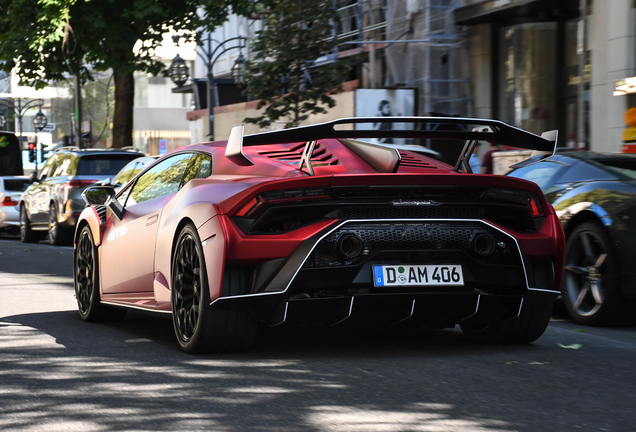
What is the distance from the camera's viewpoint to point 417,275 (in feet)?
17.5

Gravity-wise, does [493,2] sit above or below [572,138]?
above

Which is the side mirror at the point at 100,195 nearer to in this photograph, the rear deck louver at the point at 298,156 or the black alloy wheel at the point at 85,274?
the black alloy wheel at the point at 85,274

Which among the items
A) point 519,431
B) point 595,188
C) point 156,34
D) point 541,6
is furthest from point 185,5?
point 519,431

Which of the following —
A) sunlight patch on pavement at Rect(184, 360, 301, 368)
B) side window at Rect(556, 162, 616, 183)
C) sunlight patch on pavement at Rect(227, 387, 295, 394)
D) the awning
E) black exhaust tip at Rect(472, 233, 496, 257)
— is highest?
the awning

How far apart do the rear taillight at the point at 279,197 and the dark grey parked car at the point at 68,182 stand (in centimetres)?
1355

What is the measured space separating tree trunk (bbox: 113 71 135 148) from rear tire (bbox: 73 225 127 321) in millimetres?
20473

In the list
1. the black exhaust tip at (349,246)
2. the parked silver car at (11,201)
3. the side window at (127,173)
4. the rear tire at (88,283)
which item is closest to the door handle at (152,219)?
the rear tire at (88,283)

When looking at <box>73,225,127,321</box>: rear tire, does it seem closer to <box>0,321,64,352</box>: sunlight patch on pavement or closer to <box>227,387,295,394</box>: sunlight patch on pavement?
<box>0,321,64,352</box>: sunlight patch on pavement

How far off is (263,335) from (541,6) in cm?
1429

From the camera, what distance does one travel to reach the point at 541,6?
1914 cm

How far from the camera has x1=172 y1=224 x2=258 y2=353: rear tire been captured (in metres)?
5.37

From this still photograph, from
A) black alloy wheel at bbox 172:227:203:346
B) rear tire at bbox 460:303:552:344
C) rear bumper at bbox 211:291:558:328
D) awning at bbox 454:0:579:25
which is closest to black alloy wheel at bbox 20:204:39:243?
awning at bbox 454:0:579:25

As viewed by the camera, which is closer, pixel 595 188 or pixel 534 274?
pixel 534 274

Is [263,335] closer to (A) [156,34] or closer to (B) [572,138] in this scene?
(B) [572,138]
